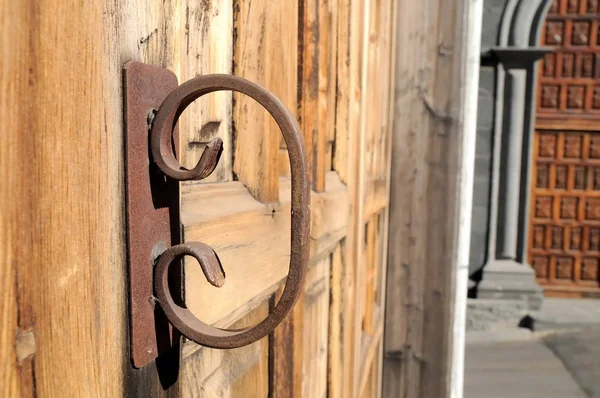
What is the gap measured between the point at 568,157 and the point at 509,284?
5.07 ft

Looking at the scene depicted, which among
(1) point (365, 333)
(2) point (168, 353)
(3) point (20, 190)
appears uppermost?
(3) point (20, 190)

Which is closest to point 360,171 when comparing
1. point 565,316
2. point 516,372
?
point 516,372

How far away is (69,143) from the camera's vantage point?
30cm

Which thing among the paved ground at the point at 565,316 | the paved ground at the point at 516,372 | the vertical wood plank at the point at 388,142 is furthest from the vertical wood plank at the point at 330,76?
the paved ground at the point at 565,316

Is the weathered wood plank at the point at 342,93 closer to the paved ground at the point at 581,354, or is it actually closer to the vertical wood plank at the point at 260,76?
the vertical wood plank at the point at 260,76

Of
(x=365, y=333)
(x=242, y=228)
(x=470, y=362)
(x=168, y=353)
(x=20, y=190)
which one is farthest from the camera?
(x=470, y=362)

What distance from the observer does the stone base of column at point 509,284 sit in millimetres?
4898

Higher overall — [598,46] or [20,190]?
[598,46]

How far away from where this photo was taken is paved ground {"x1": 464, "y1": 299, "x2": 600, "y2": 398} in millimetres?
3869

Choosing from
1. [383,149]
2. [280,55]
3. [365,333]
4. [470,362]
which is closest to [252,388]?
[280,55]

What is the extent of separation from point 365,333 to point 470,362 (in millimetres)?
2999

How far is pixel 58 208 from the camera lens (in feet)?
0.99

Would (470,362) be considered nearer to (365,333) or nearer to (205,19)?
(365,333)

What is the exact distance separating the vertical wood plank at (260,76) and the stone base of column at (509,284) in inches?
178
